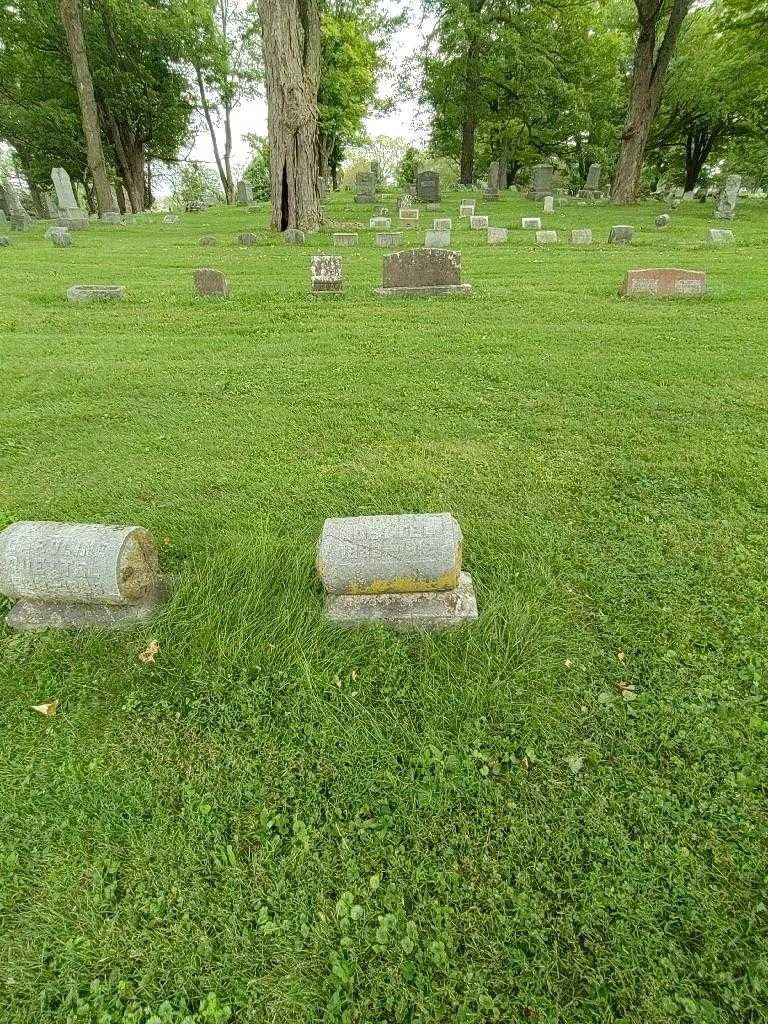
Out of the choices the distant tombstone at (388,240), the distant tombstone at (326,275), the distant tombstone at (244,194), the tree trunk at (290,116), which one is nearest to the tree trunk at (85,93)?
the distant tombstone at (244,194)

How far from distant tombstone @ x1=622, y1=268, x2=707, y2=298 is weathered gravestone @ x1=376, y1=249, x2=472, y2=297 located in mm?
2589

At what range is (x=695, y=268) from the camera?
33.7ft

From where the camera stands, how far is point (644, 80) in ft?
62.6

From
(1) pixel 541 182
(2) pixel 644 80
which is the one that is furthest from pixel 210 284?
(1) pixel 541 182

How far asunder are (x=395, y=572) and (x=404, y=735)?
0.73 m

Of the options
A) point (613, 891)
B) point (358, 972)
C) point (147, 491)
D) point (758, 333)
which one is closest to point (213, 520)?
point (147, 491)

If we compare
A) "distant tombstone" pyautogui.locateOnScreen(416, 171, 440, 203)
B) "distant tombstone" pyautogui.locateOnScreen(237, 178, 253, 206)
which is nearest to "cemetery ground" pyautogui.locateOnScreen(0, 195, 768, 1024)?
"distant tombstone" pyautogui.locateOnScreen(416, 171, 440, 203)

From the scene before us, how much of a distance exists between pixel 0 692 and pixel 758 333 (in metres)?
8.29

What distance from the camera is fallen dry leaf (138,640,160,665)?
248cm

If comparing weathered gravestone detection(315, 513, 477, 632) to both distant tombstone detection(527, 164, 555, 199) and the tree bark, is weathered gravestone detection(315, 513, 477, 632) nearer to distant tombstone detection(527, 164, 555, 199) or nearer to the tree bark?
the tree bark

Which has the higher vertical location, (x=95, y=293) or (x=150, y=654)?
(x=95, y=293)

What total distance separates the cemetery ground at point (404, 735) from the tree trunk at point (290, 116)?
43.4 ft

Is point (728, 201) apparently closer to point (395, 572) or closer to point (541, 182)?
point (541, 182)

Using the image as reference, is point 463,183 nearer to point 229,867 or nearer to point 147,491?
point 147,491
